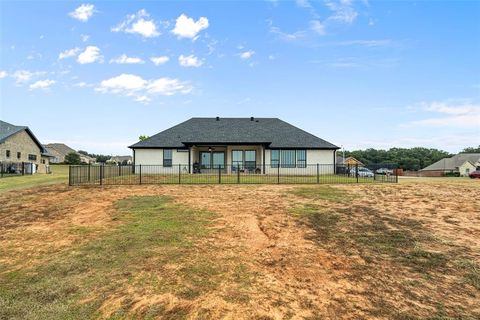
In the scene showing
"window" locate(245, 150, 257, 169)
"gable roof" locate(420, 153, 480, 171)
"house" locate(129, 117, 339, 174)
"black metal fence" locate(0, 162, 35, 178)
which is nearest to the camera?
"house" locate(129, 117, 339, 174)

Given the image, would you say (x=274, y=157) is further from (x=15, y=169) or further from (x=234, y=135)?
(x=15, y=169)

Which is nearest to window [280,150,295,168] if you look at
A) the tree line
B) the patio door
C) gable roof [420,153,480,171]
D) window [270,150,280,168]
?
window [270,150,280,168]

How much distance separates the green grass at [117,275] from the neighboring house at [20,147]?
1269 inches

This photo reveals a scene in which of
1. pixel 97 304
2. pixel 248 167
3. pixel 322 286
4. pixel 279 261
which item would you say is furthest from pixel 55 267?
pixel 248 167

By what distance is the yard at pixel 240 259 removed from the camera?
440 cm

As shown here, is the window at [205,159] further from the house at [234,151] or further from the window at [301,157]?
the window at [301,157]

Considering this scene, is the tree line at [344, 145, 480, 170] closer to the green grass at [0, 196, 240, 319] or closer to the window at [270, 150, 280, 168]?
the window at [270, 150, 280, 168]

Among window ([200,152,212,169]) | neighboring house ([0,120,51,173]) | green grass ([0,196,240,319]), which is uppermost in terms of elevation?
neighboring house ([0,120,51,173])

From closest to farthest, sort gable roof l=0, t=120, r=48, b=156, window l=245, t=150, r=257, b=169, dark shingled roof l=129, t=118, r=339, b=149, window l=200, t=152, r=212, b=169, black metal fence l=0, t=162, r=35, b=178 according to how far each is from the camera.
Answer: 1. dark shingled roof l=129, t=118, r=339, b=149
2. window l=245, t=150, r=257, b=169
3. window l=200, t=152, r=212, b=169
4. black metal fence l=0, t=162, r=35, b=178
5. gable roof l=0, t=120, r=48, b=156

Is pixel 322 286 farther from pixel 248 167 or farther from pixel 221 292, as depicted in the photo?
pixel 248 167

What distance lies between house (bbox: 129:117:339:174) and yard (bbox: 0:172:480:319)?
15.3m

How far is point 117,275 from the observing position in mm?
5367

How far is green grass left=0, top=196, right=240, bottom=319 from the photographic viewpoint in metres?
4.39

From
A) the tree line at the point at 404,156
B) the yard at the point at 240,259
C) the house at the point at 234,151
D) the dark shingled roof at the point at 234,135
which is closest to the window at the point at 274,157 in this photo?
the house at the point at 234,151
